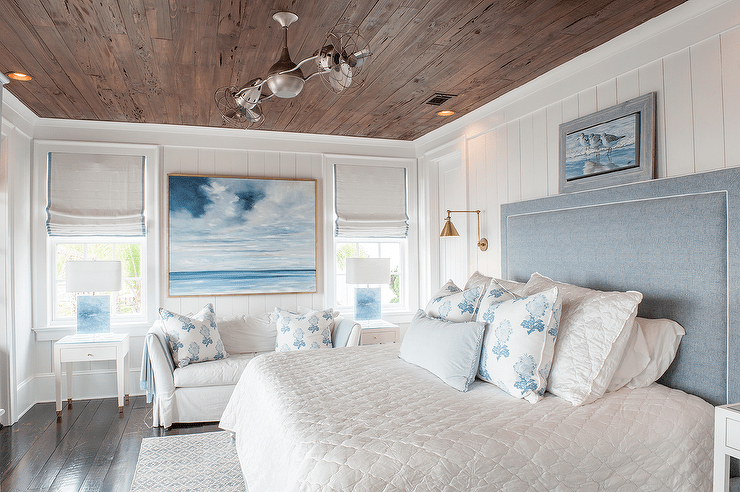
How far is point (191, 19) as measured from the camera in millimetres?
2379

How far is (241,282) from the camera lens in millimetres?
4699

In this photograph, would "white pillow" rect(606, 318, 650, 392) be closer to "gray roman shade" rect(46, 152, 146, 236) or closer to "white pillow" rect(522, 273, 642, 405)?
"white pillow" rect(522, 273, 642, 405)

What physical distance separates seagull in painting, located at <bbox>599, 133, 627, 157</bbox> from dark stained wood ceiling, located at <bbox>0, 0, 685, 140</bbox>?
0.53m

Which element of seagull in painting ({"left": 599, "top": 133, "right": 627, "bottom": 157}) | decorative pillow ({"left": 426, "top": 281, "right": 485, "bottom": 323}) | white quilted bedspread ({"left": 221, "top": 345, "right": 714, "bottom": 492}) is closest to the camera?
white quilted bedspread ({"left": 221, "top": 345, "right": 714, "bottom": 492})

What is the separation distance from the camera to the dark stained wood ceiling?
2291 mm

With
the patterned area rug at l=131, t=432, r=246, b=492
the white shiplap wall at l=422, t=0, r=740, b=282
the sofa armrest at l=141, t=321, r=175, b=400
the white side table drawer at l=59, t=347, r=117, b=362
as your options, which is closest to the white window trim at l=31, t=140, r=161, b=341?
the white side table drawer at l=59, t=347, r=117, b=362

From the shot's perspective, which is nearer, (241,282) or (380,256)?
(241,282)

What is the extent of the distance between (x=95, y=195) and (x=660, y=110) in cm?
445

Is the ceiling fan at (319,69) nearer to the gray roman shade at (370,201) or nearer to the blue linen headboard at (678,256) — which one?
the blue linen headboard at (678,256)

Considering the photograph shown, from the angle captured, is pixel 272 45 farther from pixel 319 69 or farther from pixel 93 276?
pixel 93 276

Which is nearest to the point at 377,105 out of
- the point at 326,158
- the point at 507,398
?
the point at 326,158

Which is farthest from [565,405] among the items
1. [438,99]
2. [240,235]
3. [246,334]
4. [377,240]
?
[240,235]

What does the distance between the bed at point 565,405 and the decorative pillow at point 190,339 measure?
41.8 inches

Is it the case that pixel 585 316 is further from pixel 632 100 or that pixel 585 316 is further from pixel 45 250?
pixel 45 250
